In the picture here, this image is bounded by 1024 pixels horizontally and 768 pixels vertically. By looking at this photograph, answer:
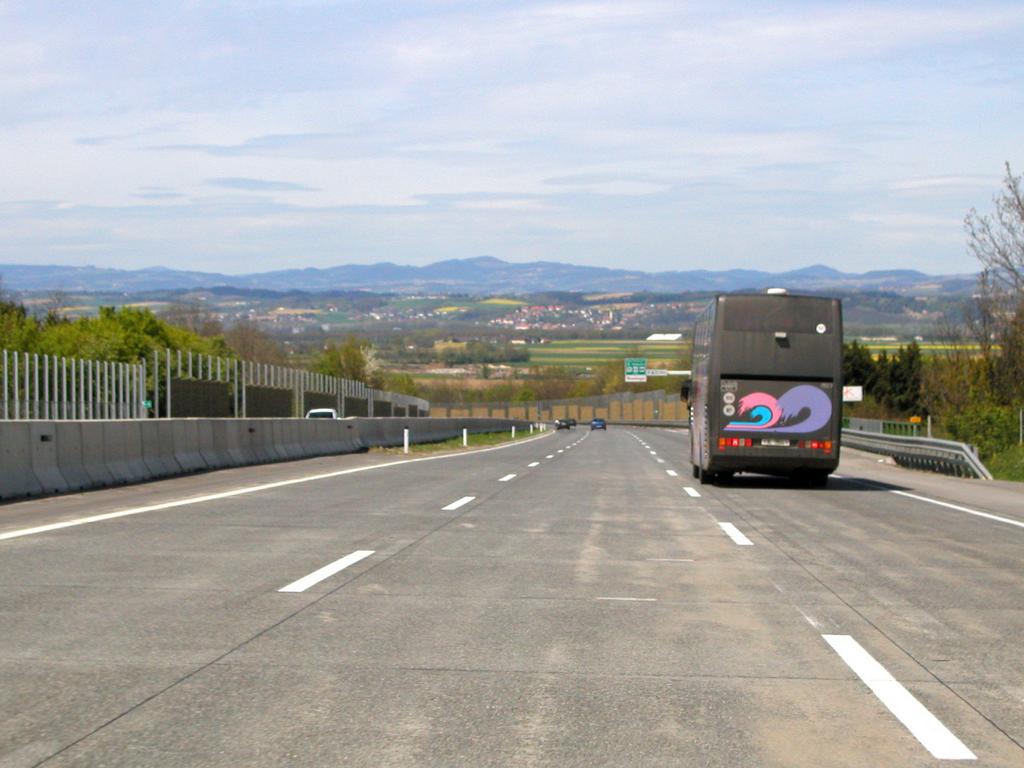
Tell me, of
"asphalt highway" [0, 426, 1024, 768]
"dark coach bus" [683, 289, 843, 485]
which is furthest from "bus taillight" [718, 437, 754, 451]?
"asphalt highway" [0, 426, 1024, 768]

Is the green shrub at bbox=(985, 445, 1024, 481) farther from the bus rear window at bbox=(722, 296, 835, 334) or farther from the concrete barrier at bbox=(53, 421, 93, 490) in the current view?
the concrete barrier at bbox=(53, 421, 93, 490)

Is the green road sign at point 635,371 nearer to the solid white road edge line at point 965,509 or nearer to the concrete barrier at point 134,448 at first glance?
the concrete barrier at point 134,448

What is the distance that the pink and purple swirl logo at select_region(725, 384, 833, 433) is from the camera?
2305cm

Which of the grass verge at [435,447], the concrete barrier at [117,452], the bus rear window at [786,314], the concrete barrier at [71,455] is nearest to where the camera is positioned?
the concrete barrier at [71,455]

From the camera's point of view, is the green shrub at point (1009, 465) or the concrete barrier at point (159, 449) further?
the green shrub at point (1009, 465)

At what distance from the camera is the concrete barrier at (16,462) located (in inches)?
662

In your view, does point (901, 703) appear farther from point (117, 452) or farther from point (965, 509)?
point (117, 452)

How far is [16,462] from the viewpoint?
1722 cm

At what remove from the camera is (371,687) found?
21.1ft

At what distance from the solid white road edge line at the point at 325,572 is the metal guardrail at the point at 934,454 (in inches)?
868

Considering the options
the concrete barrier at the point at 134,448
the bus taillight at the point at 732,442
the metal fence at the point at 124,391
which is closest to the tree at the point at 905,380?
the metal fence at the point at 124,391

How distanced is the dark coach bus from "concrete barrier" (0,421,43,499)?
1145 centimetres

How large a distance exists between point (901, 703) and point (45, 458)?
1444 centimetres

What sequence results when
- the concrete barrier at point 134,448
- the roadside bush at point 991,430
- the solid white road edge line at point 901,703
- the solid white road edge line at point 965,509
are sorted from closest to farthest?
the solid white road edge line at point 901,703 → the solid white road edge line at point 965,509 → the concrete barrier at point 134,448 → the roadside bush at point 991,430
